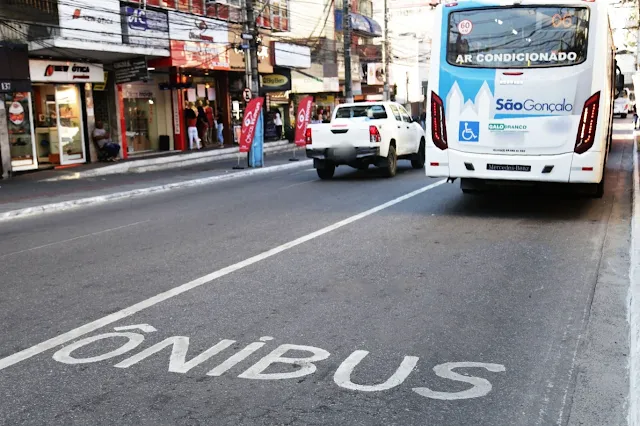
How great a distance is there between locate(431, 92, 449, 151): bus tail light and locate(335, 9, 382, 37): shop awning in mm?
39055

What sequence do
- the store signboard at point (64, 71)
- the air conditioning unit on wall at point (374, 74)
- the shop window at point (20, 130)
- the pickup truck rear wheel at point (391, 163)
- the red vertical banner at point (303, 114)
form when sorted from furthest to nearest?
the air conditioning unit on wall at point (374, 74) < the red vertical banner at point (303, 114) < the store signboard at point (64, 71) < the shop window at point (20, 130) < the pickup truck rear wheel at point (391, 163)

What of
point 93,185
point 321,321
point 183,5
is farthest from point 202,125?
point 321,321

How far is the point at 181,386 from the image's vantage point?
4.16m

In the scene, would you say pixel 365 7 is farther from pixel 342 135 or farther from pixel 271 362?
pixel 271 362

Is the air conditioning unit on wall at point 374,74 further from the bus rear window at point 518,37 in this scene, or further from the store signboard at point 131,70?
the bus rear window at point 518,37

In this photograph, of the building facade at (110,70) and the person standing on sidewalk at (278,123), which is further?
the person standing on sidewalk at (278,123)

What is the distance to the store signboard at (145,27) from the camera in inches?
882

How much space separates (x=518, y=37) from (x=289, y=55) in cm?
2617

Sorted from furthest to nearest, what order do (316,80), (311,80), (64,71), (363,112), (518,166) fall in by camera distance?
(311,80), (316,80), (64,71), (363,112), (518,166)

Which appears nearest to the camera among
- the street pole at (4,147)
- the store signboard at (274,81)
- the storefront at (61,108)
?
the street pole at (4,147)

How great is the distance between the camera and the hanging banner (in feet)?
71.2

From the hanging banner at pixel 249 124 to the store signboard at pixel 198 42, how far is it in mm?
5506

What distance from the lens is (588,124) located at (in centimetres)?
974

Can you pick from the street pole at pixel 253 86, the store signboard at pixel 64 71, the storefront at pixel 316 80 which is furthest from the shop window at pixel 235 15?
the storefront at pixel 316 80
